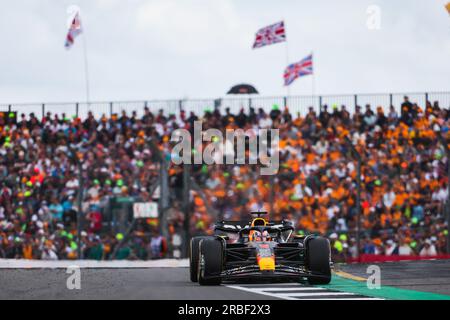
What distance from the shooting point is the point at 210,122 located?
32156 millimetres

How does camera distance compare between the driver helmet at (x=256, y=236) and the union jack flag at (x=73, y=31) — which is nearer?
the driver helmet at (x=256, y=236)

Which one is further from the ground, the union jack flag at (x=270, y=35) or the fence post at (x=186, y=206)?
the union jack flag at (x=270, y=35)

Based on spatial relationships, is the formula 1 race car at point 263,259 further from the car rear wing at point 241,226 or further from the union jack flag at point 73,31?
the union jack flag at point 73,31

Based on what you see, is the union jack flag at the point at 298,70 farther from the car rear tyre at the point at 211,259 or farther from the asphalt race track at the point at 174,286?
the car rear tyre at the point at 211,259

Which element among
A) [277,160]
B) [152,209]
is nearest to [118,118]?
[277,160]

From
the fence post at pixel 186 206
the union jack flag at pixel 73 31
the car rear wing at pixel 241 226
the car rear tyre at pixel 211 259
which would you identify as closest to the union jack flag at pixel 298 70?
the union jack flag at pixel 73 31

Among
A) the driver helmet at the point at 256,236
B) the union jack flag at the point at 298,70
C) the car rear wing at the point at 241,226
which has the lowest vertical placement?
the driver helmet at the point at 256,236

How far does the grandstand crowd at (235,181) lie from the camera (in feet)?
80.6

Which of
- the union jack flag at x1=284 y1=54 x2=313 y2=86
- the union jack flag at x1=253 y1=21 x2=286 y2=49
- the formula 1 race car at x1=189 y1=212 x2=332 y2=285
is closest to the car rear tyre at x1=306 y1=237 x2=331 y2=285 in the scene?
the formula 1 race car at x1=189 y1=212 x2=332 y2=285

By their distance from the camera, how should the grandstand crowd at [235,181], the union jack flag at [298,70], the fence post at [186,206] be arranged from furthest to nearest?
1. the union jack flag at [298,70]
2. the grandstand crowd at [235,181]
3. the fence post at [186,206]

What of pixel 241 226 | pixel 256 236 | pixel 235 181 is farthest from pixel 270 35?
pixel 256 236

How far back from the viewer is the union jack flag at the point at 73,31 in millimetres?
37375

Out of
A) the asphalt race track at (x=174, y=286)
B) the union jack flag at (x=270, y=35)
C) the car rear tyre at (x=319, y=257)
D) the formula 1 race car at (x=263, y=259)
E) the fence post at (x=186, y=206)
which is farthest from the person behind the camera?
the union jack flag at (x=270, y=35)

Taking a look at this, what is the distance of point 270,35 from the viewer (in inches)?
1476
